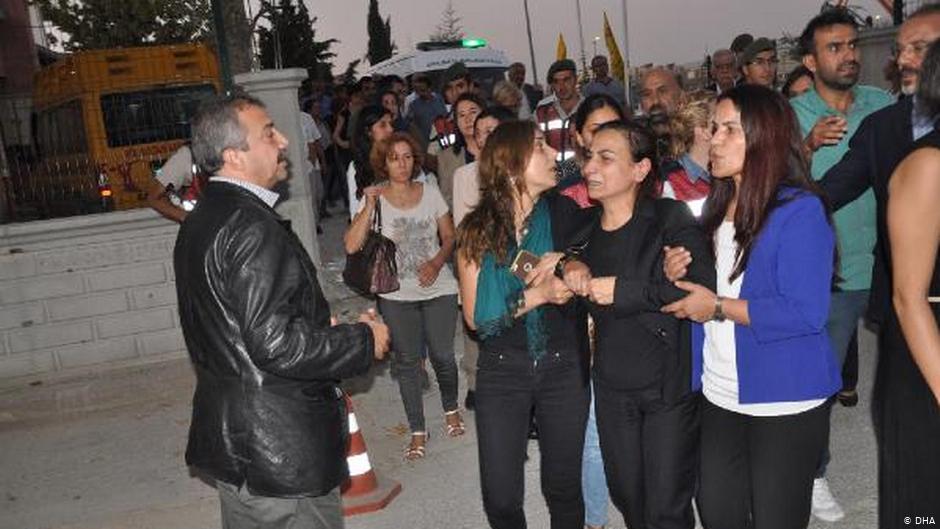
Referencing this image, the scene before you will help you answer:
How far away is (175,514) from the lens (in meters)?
4.75

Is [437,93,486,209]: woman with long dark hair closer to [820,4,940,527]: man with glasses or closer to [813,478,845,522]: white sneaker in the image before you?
[820,4,940,527]: man with glasses

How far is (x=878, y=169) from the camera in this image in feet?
10.3

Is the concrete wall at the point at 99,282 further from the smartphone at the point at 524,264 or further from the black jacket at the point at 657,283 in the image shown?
the black jacket at the point at 657,283

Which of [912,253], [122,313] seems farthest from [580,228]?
[122,313]

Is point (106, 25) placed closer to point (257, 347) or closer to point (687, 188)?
point (687, 188)

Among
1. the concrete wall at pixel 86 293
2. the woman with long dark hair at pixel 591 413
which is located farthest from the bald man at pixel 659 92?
the concrete wall at pixel 86 293

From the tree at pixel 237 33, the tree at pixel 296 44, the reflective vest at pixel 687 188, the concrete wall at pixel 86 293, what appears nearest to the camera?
the reflective vest at pixel 687 188

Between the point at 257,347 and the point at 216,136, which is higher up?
the point at 216,136

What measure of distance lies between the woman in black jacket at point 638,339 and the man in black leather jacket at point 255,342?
0.91 m

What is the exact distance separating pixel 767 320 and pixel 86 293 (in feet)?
21.1

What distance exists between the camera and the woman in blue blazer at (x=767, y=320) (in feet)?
9.04

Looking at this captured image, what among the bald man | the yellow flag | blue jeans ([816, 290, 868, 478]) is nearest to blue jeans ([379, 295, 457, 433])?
the bald man

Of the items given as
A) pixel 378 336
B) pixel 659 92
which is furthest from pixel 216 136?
pixel 659 92

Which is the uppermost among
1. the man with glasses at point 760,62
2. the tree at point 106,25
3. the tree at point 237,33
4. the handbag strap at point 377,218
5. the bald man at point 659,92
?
the tree at point 106,25
